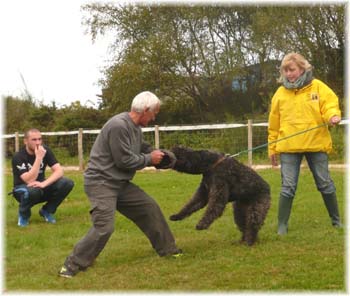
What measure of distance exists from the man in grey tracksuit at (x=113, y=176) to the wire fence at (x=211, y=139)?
9.63 metres

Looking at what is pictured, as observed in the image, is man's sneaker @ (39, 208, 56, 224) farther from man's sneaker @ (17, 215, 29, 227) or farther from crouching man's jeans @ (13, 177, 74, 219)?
man's sneaker @ (17, 215, 29, 227)

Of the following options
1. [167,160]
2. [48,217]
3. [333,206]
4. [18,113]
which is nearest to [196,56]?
[18,113]

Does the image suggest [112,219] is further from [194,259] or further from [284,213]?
[284,213]

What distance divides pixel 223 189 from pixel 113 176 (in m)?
1.25

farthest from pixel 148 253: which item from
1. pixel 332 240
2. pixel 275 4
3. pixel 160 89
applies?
pixel 160 89

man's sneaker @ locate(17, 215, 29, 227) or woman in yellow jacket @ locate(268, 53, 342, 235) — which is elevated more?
woman in yellow jacket @ locate(268, 53, 342, 235)

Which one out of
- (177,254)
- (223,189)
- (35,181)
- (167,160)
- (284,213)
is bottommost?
(177,254)

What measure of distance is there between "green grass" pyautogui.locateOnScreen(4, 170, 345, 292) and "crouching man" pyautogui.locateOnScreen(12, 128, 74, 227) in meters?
0.25

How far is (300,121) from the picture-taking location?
21.1ft

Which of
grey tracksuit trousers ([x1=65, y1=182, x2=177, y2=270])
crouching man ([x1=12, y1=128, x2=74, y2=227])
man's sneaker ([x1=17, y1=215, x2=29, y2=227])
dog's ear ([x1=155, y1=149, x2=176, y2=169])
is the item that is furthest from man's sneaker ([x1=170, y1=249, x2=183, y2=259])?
man's sneaker ([x1=17, y1=215, x2=29, y2=227])

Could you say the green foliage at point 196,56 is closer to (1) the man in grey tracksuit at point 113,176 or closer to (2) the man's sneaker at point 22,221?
(2) the man's sneaker at point 22,221

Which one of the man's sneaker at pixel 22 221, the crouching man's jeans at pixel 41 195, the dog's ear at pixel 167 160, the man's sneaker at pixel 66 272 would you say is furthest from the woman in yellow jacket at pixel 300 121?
the man's sneaker at pixel 22 221

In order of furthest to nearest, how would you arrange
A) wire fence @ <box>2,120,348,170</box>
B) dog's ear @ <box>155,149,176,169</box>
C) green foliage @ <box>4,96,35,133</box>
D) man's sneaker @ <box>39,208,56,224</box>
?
green foliage @ <box>4,96,35,133</box>
wire fence @ <box>2,120,348,170</box>
man's sneaker @ <box>39,208,56,224</box>
dog's ear @ <box>155,149,176,169</box>

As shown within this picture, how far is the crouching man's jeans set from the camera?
313 inches
